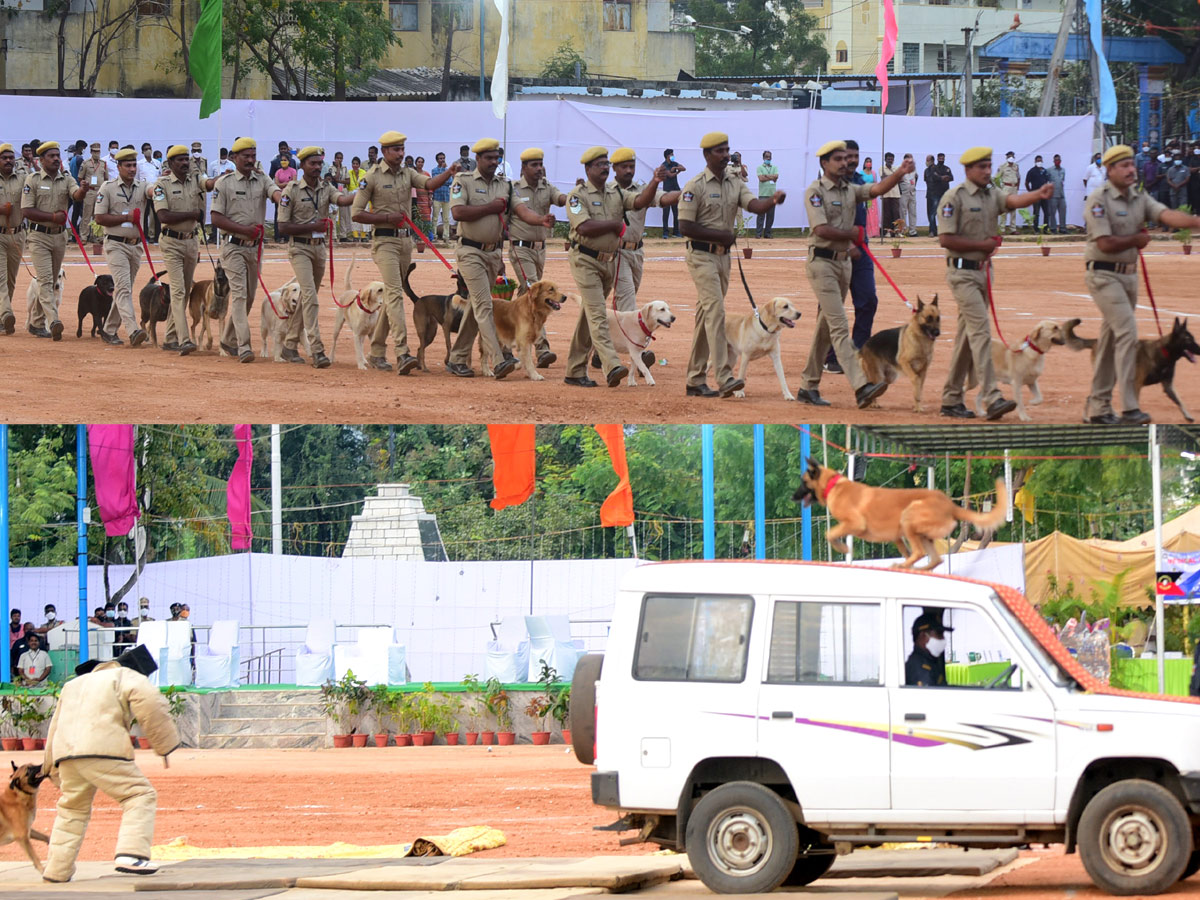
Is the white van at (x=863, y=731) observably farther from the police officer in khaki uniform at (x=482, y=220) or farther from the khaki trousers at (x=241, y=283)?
the khaki trousers at (x=241, y=283)

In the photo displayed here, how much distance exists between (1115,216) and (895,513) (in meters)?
4.45

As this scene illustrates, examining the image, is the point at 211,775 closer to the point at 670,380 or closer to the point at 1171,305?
the point at 670,380

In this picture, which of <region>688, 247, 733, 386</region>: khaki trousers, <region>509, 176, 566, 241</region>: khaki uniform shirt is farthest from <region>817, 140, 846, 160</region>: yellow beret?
<region>509, 176, 566, 241</region>: khaki uniform shirt

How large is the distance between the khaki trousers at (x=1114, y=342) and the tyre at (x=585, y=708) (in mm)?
7496


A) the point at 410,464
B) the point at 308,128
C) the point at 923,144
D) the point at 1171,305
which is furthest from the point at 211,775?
the point at 410,464

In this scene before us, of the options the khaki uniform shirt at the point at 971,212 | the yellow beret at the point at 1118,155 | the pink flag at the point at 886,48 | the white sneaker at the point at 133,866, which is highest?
the pink flag at the point at 886,48

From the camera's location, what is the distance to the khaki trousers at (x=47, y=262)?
1797 centimetres

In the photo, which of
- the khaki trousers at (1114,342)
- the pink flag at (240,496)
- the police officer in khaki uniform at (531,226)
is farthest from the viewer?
the pink flag at (240,496)

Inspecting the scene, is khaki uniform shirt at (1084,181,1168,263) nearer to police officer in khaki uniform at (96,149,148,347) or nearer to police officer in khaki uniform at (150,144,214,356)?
police officer in khaki uniform at (150,144,214,356)

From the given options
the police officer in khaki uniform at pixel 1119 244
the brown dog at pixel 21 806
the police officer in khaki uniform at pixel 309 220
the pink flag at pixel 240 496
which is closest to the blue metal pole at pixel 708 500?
the police officer in khaki uniform at pixel 309 220

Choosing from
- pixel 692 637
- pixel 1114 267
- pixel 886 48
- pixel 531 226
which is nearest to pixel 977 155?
→ pixel 1114 267

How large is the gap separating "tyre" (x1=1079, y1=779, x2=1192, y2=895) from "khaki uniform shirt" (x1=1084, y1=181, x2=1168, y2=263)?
7.27 meters

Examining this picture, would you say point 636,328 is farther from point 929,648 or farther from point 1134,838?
point 1134,838

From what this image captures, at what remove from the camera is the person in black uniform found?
26.1ft
